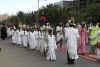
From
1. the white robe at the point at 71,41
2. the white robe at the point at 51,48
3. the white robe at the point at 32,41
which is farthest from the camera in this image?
the white robe at the point at 32,41

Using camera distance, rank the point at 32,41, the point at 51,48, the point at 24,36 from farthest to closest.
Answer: the point at 24,36 < the point at 32,41 < the point at 51,48

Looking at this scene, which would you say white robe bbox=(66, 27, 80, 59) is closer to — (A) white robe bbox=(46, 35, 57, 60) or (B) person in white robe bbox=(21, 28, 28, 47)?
(A) white robe bbox=(46, 35, 57, 60)

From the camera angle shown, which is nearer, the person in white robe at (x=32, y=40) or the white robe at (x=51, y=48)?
the white robe at (x=51, y=48)

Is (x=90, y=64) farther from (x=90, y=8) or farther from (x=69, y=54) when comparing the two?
(x=90, y=8)

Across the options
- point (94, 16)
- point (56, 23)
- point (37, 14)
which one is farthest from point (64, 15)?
point (94, 16)

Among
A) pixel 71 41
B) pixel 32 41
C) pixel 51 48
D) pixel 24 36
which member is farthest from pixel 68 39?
pixel 24 36

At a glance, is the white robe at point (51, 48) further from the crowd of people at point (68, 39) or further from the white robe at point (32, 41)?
the white robe at point (32, 41)

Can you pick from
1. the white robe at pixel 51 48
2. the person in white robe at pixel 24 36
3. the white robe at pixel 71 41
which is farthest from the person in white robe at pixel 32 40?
the white robe at pixel 71 41

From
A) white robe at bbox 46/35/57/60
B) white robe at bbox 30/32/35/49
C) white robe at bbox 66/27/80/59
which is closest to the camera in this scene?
white robe at bbox 66/27/80/59

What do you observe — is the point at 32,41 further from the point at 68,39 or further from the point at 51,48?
the point at 68,39

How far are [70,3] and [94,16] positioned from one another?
34166 millimetres

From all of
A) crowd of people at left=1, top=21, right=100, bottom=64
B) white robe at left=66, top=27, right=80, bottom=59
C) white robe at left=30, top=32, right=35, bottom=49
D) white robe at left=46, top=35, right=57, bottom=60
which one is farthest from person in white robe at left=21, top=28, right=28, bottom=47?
white robe at left=66, top=27, right=80, bottom=59

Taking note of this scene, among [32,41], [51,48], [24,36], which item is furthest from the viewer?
[24,36]

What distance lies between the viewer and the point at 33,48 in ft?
43.0
